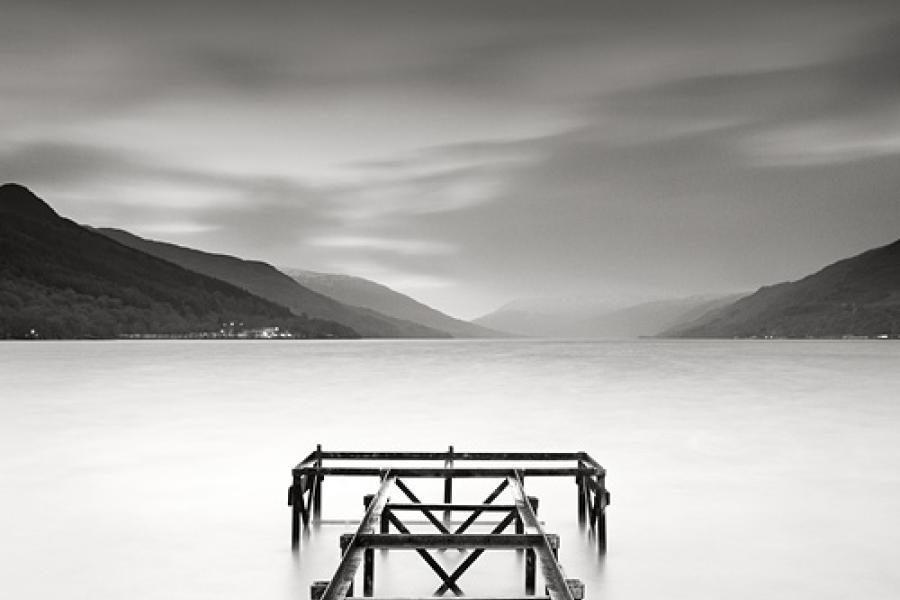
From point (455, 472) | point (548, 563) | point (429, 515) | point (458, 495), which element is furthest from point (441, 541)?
point (458, 495)

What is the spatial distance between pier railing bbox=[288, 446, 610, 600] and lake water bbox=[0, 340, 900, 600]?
72 centimetres

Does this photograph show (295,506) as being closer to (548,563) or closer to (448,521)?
(448,521)

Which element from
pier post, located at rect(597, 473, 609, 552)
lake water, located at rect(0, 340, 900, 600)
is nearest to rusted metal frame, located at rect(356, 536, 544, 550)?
lake water, located at rect(0, 340, 900, 600)

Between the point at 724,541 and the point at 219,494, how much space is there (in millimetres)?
11865

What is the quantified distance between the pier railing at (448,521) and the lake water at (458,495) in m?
0.72

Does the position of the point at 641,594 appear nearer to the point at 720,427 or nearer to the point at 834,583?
the point at 834,583

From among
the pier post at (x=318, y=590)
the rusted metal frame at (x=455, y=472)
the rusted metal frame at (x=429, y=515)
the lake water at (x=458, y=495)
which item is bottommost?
the lake water at (x=458, y=495)

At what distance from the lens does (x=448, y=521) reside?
15695mm

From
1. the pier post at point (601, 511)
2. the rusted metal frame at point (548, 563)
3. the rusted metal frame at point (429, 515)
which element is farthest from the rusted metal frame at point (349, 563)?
the pier post at point (601, 511)

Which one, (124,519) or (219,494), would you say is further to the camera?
(219,494)

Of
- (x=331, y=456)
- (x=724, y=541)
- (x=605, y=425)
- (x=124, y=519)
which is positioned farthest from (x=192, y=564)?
(x=605, y=425)

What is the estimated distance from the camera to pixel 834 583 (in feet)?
42.0

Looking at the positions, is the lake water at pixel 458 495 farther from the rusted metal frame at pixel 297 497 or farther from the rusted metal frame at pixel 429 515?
the rusted metal frame at pixel 429 515

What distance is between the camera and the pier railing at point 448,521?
809cm
